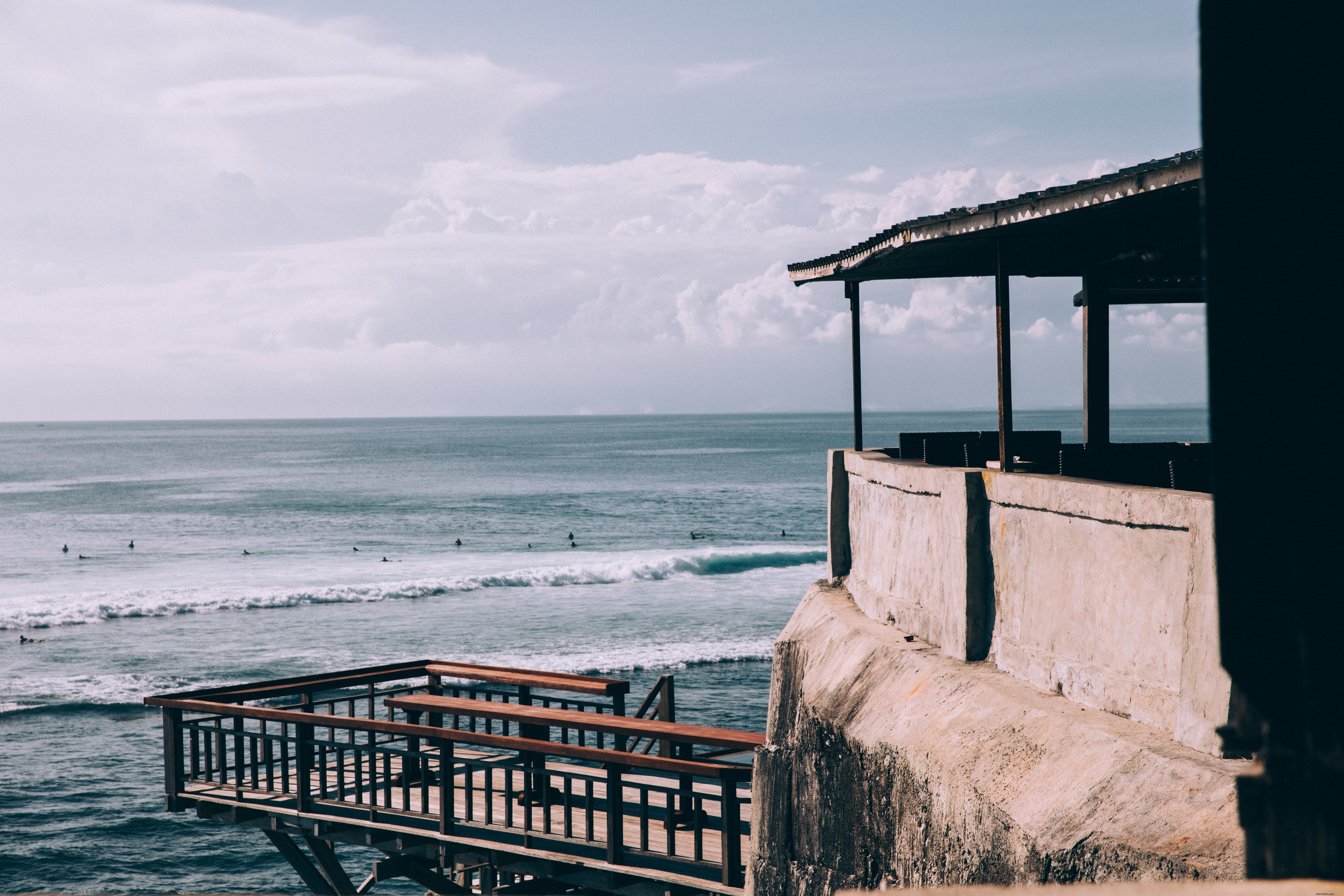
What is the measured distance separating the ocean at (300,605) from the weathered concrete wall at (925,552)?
11.5 m

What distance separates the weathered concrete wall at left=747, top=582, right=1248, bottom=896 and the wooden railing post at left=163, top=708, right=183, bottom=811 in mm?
6055

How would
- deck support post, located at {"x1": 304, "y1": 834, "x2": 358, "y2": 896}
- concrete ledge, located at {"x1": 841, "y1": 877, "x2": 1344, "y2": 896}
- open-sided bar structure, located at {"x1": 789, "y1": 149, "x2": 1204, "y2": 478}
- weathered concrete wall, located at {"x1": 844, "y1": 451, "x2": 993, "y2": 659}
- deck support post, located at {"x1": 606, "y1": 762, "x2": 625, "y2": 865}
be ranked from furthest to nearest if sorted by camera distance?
deck support post, located at {"x1": 304, "y1": 834, "x2": 358, "y2": 896}
deck support post, located at {"x1": 606, "y1": 762, "x2": 625, "y2": 865}
weathered concrete wall, located at {"x1": 844, "y1": 451, "x2": 993, "y2": 659}
open-sided bar structure, located at {"x1": 789, "y1": 149, "x2": 1204, "y2": 478}
concrete ledge, located at {"x1": 841, "y1": 877, "x2": 1344, "y2": 896}

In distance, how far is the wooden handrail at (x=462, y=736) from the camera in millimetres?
8156

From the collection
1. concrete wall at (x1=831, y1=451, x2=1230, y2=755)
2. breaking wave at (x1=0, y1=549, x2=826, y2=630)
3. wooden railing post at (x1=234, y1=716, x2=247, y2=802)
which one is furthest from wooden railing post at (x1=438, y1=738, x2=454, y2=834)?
breaking wave at (x1=0, y1=549, x2=826, y2=630)

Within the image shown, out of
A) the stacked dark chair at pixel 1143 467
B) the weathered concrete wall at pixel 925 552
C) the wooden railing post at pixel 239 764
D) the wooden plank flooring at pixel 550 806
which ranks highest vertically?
the stacked dark chair at pixel 1143 467

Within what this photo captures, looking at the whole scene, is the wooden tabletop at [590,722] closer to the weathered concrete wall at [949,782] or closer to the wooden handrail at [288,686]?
the weathered concrete wall at [949,782]

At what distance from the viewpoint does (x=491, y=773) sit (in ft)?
33.6

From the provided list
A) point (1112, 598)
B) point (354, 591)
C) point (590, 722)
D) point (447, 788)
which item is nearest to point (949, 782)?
point (1112, 598)

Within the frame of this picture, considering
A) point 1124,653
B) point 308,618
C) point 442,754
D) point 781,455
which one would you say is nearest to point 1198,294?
point 1124,653

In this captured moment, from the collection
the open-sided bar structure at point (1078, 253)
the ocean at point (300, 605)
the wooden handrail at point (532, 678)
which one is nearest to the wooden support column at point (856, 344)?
the open-sided bar structure at point (1078, 253)

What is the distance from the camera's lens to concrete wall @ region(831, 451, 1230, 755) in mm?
4590

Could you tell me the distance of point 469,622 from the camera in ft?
122

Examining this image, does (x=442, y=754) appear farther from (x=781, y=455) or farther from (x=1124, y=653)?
(x=781, y=455)

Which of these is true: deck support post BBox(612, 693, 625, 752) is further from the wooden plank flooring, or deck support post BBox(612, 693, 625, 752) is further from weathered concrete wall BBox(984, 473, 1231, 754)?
weathered concrete wall BBox(984, 473, 1231, 754)
